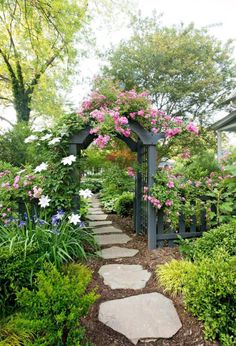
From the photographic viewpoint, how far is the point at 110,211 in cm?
616

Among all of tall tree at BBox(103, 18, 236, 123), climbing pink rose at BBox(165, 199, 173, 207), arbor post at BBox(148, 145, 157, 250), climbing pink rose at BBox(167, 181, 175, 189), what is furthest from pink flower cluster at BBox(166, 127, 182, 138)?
tall tree at BBox(103, 18, 236, 123)

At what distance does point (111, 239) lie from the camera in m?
→ 3.84

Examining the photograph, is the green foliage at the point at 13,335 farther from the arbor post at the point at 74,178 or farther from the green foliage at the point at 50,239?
the arbor post at the point at 74,178

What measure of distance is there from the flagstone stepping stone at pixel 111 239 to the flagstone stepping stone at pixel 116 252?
23 centimetres

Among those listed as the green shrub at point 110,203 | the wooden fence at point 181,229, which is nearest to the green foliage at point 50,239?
the wooden fence at point 181,229

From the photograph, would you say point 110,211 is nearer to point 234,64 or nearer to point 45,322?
point 45,322

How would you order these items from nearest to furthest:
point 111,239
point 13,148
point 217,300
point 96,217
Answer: point 217,300 → point 111,239 → point 96,217 → point 13,148

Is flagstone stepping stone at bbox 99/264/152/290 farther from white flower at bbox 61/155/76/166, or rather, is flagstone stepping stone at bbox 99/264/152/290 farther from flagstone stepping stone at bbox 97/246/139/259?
white flower at bbox 61/155/76/166

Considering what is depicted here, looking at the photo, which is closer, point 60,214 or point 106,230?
point 60,214

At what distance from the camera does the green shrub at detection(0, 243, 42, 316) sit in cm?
187

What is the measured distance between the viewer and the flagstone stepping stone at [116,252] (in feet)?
10.3

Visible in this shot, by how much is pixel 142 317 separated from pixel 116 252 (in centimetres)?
143

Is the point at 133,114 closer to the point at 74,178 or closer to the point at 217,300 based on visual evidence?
the point at 74,178

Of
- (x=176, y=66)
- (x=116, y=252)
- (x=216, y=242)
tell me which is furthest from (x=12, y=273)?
(x=176, y=66)
